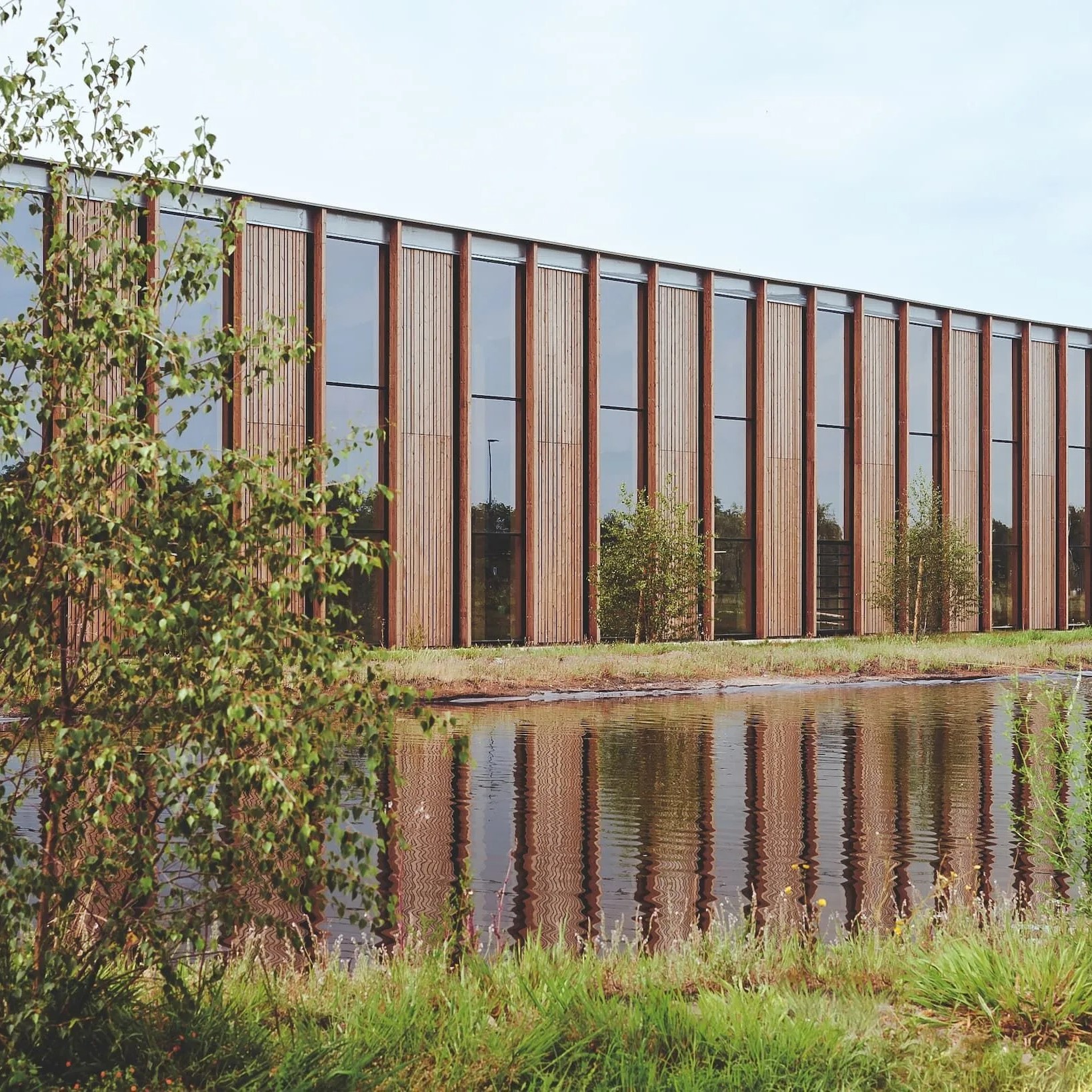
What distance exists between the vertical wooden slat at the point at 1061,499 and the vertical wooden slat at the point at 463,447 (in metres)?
20.6

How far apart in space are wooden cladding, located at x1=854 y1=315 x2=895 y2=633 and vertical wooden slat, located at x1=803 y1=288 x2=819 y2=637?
5.39ft

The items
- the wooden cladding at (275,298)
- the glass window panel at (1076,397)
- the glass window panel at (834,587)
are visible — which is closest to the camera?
the wooden cladding at (275,298)

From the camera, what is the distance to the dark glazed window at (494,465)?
30.6 m

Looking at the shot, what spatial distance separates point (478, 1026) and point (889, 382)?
34.9 m

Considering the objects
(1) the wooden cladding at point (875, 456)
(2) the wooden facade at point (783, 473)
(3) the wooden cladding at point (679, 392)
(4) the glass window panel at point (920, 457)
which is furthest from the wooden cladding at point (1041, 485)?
(3) the wooden cladding at point (679, 392)

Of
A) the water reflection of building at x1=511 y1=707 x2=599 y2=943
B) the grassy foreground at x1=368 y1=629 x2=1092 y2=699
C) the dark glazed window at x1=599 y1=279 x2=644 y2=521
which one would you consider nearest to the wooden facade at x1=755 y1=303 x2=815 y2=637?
the grassy foreground at x1=368 y1=629 x2=1092 y2=699

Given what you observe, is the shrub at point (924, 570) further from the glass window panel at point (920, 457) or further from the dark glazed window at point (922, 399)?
the dark glazed window at point (922, 399)

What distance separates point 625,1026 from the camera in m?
4.88

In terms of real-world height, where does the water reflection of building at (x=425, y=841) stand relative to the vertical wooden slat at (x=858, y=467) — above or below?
below

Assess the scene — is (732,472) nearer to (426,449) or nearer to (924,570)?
(924,570)

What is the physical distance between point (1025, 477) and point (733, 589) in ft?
38.7

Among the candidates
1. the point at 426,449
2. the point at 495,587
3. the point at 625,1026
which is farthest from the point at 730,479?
the point at 625,1026

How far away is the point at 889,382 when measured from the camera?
1479 inches

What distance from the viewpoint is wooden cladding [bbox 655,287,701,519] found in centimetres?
3316
